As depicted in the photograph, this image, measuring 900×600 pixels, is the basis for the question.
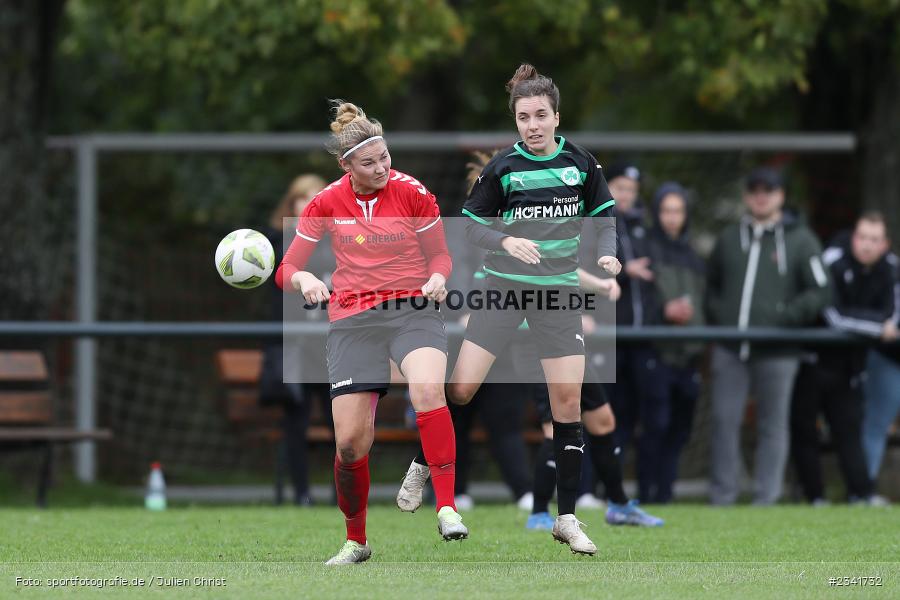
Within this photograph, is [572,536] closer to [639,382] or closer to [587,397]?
[587,397]

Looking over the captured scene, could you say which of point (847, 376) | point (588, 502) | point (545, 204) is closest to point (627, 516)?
point (588, 502)

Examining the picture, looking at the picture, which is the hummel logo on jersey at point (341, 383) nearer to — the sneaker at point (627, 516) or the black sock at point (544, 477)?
the black sock at point (544, 477)

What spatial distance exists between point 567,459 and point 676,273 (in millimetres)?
4356

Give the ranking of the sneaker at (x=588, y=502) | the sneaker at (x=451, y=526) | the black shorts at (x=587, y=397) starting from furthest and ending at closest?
the sneaker at (x=588, y=502) → the black shorts at (x=587, y=397) → the sneaker at (x=451, y=526)

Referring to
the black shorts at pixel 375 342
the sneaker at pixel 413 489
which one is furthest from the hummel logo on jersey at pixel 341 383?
the sneaker at pixel 413 489

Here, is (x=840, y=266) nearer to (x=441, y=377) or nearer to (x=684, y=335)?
(x=684, y=335)

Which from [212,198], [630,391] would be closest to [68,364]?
[212,198]

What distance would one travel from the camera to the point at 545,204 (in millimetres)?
7258

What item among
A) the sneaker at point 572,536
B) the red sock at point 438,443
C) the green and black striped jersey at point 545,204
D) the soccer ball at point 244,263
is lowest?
the sneaker at point 572,536

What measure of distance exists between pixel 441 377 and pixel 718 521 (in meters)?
3.32

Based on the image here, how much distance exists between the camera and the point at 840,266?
1170 cm

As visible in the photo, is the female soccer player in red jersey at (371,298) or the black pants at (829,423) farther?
the black pants at (829,423)

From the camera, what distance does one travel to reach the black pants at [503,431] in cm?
1065

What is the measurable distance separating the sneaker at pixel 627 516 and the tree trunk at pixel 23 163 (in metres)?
5.94
